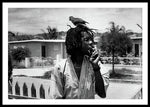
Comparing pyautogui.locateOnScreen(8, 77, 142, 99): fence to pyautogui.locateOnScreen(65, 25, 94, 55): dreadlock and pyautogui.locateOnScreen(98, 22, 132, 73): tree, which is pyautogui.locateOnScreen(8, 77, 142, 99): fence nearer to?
pyautogui.locateOnScreen(65, 25, 94, 55): dreadlock

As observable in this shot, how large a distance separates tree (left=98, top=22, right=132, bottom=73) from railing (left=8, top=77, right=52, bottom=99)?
77 cm

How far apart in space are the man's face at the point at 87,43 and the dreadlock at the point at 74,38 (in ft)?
0.11

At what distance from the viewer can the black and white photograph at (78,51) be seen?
3211mm

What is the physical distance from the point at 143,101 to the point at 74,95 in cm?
77

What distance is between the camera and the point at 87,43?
126 inches

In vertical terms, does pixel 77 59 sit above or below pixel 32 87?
above

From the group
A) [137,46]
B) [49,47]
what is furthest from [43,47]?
[137,46]

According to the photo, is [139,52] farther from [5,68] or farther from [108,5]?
[5,68]

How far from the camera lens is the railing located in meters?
3.31

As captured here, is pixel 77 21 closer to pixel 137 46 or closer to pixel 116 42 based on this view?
pixel 116 42

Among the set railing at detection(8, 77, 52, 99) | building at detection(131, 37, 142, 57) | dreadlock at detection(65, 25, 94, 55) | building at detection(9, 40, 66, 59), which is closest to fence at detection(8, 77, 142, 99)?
railing at detection(8, 77, 52, 99)

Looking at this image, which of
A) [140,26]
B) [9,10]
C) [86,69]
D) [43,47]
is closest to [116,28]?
[140,26]

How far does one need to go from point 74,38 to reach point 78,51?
149mm

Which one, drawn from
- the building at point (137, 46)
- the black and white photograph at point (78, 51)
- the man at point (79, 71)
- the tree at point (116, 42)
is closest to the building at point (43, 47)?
the black and white photograph at point (78, 51)
